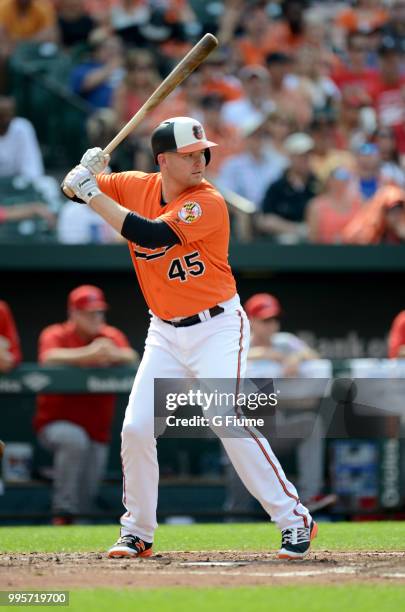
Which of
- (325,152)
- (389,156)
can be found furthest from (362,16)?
(389,156)

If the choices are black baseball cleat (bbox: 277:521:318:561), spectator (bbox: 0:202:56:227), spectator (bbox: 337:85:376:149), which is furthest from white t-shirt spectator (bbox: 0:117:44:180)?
black baseball cleat (bbox: 277:521:318:561)

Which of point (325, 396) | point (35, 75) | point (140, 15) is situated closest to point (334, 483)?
point (325, 396)

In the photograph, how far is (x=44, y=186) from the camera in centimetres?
984

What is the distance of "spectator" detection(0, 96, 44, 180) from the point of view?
9.95m

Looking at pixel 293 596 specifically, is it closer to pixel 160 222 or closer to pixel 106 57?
pixel 160 222

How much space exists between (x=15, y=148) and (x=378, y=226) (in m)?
3.08

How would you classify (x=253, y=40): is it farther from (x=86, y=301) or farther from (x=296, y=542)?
(x=296, y=542)

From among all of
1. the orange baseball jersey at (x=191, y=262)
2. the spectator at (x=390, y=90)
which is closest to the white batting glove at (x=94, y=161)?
the orange baseball jersey at (x=191, y=262)

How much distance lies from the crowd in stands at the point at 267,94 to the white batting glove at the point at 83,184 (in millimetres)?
4228

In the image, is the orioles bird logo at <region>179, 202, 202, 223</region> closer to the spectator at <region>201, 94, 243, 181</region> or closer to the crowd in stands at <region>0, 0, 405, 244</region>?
the crowd in stands at <region>0, 0, 405, 244</region>

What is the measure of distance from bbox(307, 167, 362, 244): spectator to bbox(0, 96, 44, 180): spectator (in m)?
2.34

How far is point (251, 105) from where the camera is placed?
11.7 m

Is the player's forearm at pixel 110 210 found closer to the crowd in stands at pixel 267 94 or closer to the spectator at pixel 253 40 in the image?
the crowd in stands at pixel 267 94

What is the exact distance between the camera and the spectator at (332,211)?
9.87 m
